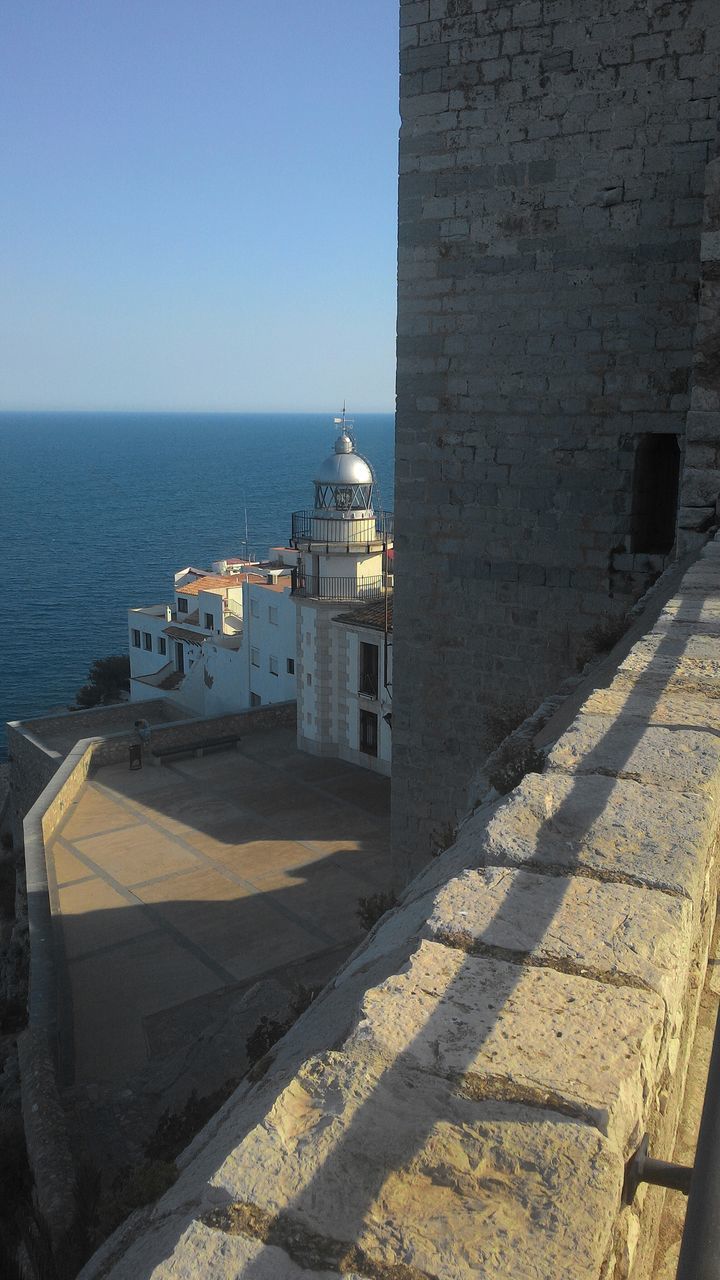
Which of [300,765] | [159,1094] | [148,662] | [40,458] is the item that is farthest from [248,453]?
[159,1094]

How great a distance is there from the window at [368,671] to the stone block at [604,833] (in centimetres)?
1984

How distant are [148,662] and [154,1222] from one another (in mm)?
36778

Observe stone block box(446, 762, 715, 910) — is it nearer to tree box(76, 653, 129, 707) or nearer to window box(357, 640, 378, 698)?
window box(357, 640, 378, 698)

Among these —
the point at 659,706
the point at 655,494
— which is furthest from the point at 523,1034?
the point at 655,494

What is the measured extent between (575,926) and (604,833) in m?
0.44

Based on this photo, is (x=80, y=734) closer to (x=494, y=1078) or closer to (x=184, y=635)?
(x=184, y=635)

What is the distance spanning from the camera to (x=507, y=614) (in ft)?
27.7

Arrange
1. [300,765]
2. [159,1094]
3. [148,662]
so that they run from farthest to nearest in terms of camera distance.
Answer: [148,662]
[300,765]
[159,1094]

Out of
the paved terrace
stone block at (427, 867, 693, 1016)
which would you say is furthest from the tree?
stone block at (427, 867, 693, 1016)

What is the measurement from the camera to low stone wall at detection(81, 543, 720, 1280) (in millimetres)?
1519

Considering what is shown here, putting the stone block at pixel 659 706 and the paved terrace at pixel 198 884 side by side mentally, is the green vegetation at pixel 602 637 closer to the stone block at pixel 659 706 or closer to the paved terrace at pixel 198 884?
the stone block at pixel 659 706

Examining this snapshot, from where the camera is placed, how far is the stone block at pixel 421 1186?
58.0 inches

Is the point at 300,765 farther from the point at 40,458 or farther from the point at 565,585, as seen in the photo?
the point at 40,458

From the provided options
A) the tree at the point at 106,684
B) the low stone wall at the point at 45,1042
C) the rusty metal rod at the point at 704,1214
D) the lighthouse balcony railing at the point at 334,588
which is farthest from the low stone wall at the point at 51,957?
the tree at the point at 106,684
